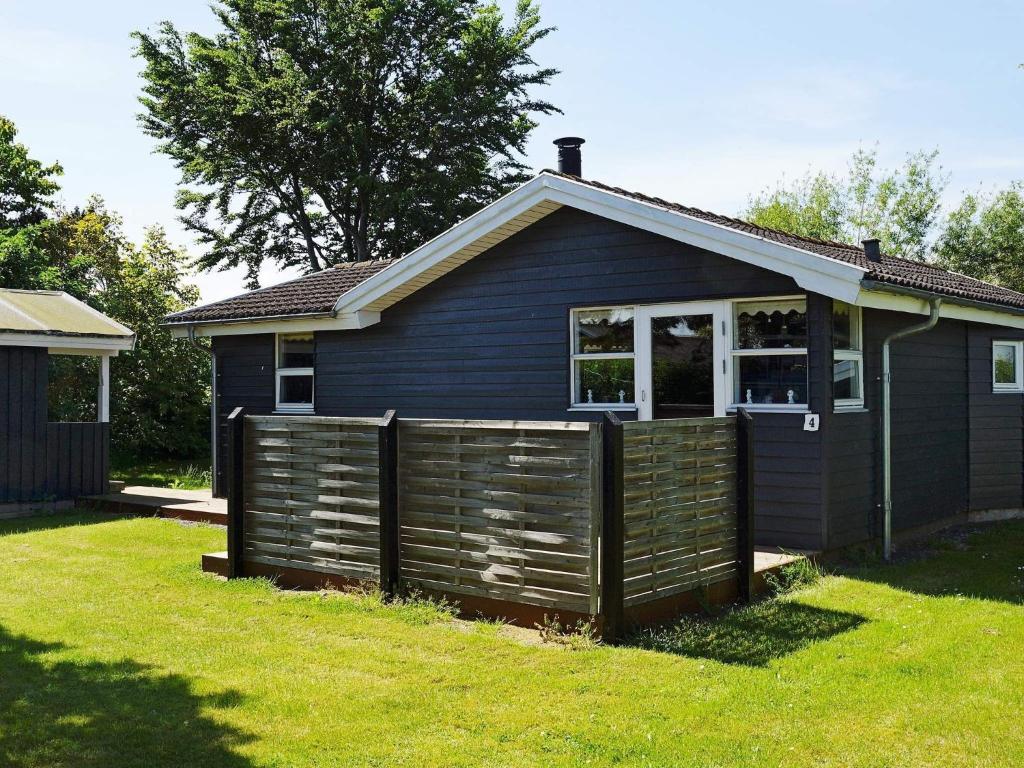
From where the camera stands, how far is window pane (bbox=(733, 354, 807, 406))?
865cm

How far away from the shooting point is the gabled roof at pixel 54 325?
41.2 feet

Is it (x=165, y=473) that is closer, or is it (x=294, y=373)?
(x=294, y=373)

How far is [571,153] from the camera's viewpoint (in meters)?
11.6

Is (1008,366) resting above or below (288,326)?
below

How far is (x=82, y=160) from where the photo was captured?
86.2ft

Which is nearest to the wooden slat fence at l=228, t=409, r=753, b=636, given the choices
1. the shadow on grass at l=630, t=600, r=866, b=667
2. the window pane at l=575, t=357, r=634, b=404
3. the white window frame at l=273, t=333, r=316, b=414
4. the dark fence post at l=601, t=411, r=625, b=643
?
the dark fence post at l=601, t=411, r=625, b=643

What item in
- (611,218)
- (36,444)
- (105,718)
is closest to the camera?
(105,718)

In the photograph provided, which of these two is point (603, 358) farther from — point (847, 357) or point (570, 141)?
point (570, 141)

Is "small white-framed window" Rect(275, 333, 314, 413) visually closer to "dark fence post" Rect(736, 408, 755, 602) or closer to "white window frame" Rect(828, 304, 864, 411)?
"white window frame" Rect(828, 304, 864, 411)

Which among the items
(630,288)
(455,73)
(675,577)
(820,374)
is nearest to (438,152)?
(455,73)

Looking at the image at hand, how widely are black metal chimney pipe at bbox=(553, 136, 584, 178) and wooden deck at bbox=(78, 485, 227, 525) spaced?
603 centimetres

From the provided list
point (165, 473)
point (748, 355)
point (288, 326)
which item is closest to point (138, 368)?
point (165, 473)

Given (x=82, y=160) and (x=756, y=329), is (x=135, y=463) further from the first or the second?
(x=756, y=329)

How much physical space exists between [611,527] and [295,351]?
850 cm
